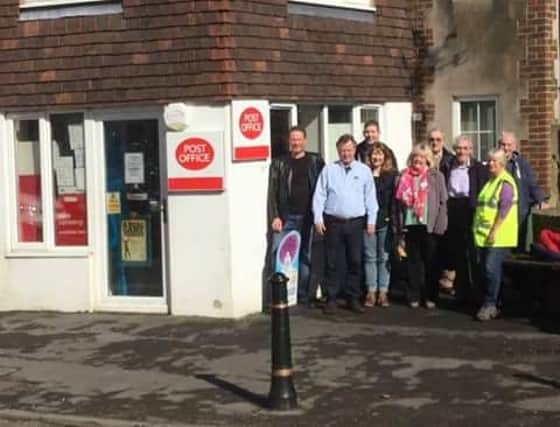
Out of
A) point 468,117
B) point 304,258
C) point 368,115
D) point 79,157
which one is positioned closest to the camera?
point 304,258

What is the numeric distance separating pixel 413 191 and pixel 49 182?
4154 mm

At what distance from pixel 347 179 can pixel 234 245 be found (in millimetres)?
1361

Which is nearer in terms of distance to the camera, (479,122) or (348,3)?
(348,3)

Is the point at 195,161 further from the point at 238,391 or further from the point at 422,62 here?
the point at 422,62

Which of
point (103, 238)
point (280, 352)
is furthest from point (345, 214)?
point (280, 352)

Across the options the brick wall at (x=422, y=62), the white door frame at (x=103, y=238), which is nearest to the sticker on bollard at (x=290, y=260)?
the white door frame at (x=103, y=238)

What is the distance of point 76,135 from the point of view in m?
12.4

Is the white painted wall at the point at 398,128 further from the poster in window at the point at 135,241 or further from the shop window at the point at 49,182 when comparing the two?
the shop window at the point at 49,182

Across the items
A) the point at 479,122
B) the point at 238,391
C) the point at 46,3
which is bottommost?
the point at 238,391

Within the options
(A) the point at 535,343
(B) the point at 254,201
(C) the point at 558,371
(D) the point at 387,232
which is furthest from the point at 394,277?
(C) the point at 558,371

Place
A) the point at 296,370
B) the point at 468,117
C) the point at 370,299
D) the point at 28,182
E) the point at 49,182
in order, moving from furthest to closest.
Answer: the point at 468,117 → the point at 28,182 → the point at 49,182 → the point at 370,299 → the point at 296,370

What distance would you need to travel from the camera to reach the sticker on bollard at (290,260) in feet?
37.4

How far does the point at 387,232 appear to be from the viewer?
11867 mm

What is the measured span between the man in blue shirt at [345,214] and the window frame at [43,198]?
2.67 metres
